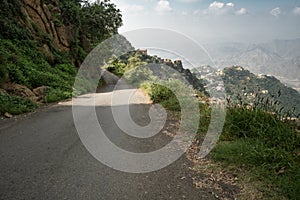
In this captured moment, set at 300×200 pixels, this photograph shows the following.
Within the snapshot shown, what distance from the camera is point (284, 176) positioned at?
3.75 meters

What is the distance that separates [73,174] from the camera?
398 cm

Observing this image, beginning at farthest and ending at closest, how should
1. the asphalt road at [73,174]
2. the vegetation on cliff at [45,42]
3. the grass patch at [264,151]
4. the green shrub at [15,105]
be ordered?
the vegetation on cliff at [45,42] < the green shrub at [15,105] < the grass patch at [264,151] < the asphalt road at [73,174]

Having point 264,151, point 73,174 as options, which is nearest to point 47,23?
point 73,174

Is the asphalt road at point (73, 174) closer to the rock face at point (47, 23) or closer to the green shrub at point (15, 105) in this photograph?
the green shrub at point (15, 105)

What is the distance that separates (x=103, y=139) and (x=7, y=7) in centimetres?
1488

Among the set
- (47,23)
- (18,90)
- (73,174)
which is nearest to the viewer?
(73,174)

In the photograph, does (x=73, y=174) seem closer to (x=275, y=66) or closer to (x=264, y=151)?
(x=264, y=151)

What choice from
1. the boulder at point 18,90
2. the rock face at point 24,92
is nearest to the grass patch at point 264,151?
the rock face at point 24,92

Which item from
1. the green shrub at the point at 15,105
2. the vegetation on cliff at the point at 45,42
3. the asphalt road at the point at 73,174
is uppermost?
the vegetation on cliff at the point at 45,42

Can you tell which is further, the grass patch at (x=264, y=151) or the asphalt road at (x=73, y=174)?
the grass patch at (x=264, y=151)

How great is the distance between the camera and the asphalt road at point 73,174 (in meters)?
3.46

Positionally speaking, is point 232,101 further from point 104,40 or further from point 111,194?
point 104,40

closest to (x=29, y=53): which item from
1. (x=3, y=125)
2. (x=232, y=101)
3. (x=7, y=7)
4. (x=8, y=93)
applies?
(x=7, y=7)

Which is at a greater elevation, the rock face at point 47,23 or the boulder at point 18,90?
the rock face at point 47,23
